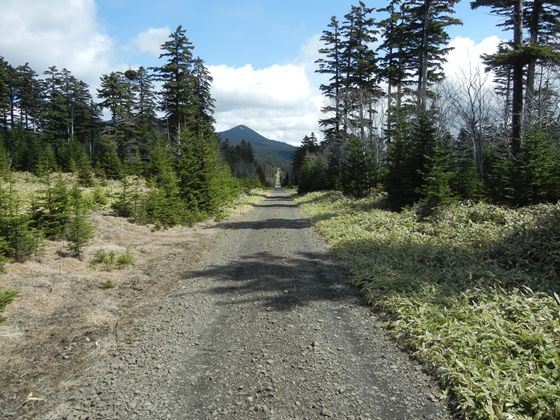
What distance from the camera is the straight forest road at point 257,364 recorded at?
12.2ft

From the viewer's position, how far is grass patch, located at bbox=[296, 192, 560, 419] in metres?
3.87

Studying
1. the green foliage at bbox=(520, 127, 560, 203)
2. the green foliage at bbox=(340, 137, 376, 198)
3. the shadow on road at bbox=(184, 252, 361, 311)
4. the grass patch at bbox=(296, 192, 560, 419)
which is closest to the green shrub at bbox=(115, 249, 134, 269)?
the shadow on road at bbox=(184, 252, 361, 311)

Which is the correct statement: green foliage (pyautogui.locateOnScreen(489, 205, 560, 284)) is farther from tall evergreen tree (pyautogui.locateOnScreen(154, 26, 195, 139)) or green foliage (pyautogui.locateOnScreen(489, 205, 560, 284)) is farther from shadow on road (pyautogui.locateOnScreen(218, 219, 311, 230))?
tall evergreen tree (pyautogui.locateOnScreen(154, 26, 195, 139))

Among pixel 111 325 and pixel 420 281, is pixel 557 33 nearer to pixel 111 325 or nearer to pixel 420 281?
pixel 420 281

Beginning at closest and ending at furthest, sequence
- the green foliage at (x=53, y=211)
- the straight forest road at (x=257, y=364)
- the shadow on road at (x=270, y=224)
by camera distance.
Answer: the straight forest road at (x=257, y=364)
the green foliage at (x=53, y=211)
the shadow on road at (x=270, y=224)

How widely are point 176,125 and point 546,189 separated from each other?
29.1 metres

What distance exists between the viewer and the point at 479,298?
626cm

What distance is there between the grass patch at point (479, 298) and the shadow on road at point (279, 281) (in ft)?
2.07

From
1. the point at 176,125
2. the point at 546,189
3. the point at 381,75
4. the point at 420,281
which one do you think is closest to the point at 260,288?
the point at 420,281

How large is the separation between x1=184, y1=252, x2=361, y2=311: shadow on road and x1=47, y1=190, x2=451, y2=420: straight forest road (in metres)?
0.05

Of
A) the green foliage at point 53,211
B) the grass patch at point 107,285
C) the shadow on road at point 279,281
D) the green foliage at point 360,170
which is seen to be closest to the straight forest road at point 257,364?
the shadow on road at point 279,281

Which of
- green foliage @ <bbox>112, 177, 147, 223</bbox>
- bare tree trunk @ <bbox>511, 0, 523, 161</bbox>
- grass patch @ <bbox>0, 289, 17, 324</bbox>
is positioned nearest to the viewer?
grass patch @ <bbox>0, 289, 17, 324</bbox>

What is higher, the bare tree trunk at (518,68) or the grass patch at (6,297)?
the bare tree trunk at (518,68)

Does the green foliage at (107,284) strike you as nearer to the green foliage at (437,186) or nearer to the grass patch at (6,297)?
the grass patch at (6,297)
